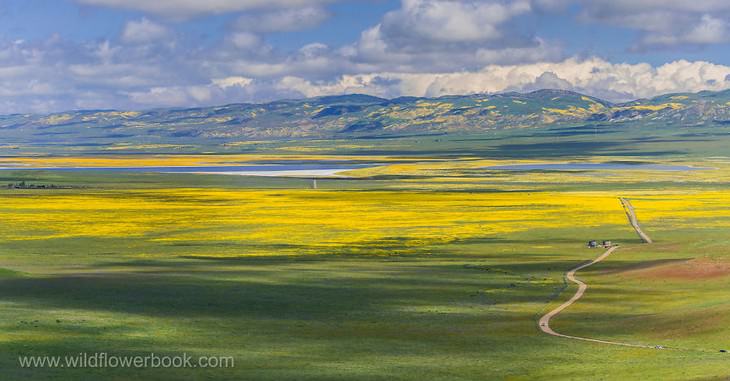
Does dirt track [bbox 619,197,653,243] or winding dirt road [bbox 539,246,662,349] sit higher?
winding dirt road [bbox 539,246,662,349]

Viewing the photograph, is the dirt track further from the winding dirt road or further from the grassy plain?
the winding dirt road

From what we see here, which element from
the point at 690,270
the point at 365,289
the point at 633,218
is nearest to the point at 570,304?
the point at 365,289

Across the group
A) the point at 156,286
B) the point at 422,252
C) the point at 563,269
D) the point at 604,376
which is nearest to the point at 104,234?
the point at 422,252

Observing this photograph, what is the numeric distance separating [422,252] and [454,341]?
134 ft

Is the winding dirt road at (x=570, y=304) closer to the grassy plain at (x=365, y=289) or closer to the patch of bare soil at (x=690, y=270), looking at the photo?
the grassy plain at (x=365, y=289)

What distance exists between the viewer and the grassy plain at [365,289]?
43344 mm

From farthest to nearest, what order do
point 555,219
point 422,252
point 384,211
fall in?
1. point 384,211
2. point 555,219
3. point 422,252

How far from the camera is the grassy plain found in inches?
1706

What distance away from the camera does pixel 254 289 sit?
6512 centimetres

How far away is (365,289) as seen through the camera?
6606cm

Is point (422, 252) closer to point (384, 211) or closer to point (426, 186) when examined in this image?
point (384, 211)

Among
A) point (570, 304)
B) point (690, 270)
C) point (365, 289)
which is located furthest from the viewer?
point (690, 270)

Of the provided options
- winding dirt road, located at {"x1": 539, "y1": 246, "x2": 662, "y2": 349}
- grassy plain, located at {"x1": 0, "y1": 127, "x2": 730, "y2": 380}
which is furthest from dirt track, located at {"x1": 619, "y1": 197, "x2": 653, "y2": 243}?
winding dirt road, located at {"x1": 539, "y1": 246, "x2": 662, "y2": 349}

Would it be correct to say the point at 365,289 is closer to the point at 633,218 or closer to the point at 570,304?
the point at 570,304
